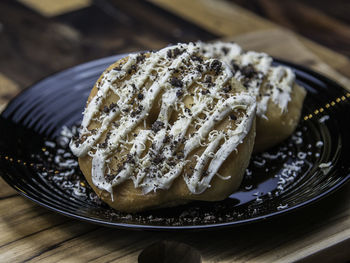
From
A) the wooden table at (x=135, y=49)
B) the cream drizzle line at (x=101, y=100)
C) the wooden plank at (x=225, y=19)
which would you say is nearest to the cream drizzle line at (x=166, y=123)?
the cream drizzle line at (x=101, y=100)

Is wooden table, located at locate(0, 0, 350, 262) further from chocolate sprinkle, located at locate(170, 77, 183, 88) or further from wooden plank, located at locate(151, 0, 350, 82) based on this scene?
chocolate sprinkle, located at locate(170, 77, 183, 88)

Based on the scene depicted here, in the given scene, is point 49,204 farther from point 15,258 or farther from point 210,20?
point 210,20

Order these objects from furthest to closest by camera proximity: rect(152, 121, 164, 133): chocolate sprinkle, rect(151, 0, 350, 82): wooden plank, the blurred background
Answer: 1. the blurred background
2. rect(151, 0, 350, 82): wooden plank
3. rect(152, 121, 164, 133): chocolate sprinkle

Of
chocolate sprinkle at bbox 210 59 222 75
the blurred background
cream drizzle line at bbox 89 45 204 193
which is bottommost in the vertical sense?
the blurred background

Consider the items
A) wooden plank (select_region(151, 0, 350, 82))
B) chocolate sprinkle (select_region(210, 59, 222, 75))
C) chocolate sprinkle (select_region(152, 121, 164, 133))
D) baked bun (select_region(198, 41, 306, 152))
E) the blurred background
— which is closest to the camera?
chocolate sprinkle (select_region(152, 121, 164, 133))

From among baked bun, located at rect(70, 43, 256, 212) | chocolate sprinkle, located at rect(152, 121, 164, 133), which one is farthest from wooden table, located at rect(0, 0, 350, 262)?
chocolate sprinkle, located at rect(152, 121, 164, 133)

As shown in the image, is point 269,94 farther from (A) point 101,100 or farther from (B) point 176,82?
(A) point 101,100

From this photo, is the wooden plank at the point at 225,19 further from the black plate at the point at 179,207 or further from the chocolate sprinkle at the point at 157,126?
the chocolate sprinkle at the point at 157,126
